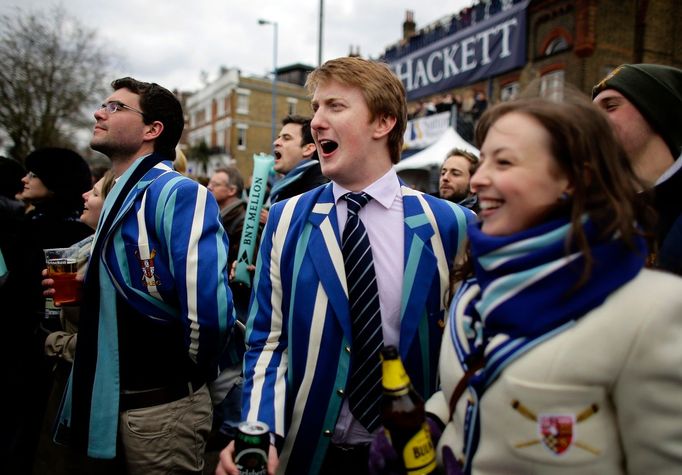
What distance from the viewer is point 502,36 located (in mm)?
17953

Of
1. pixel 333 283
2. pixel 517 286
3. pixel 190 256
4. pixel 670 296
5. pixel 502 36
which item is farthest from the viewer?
pixel 502 36

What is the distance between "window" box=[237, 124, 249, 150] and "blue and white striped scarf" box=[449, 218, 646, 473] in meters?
45.2

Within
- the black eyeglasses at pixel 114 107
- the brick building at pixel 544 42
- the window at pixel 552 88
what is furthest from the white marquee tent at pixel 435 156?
the window at pixel 552 88

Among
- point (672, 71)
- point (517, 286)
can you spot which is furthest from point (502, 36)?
point (517, 286)

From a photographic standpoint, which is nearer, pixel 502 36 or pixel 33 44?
pixel 502 36

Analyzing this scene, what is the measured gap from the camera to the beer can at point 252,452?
136 centimetres

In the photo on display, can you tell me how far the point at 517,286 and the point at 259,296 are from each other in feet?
3.37

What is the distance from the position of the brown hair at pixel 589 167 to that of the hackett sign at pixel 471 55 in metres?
18.4

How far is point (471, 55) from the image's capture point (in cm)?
1889

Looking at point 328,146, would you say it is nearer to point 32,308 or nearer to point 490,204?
point 490,204

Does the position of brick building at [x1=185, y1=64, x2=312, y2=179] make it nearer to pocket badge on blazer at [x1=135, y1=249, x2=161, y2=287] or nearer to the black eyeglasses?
the black eyeglasses

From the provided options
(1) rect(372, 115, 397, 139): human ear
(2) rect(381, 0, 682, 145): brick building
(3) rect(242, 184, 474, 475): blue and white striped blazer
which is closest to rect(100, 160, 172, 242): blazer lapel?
(3) rect(242, 184, 474, 475): blue and white striped blazer

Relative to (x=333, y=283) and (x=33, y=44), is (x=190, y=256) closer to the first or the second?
(x=333, y=283)

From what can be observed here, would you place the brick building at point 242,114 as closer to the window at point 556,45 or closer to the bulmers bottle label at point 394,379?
the window at point 556,45
